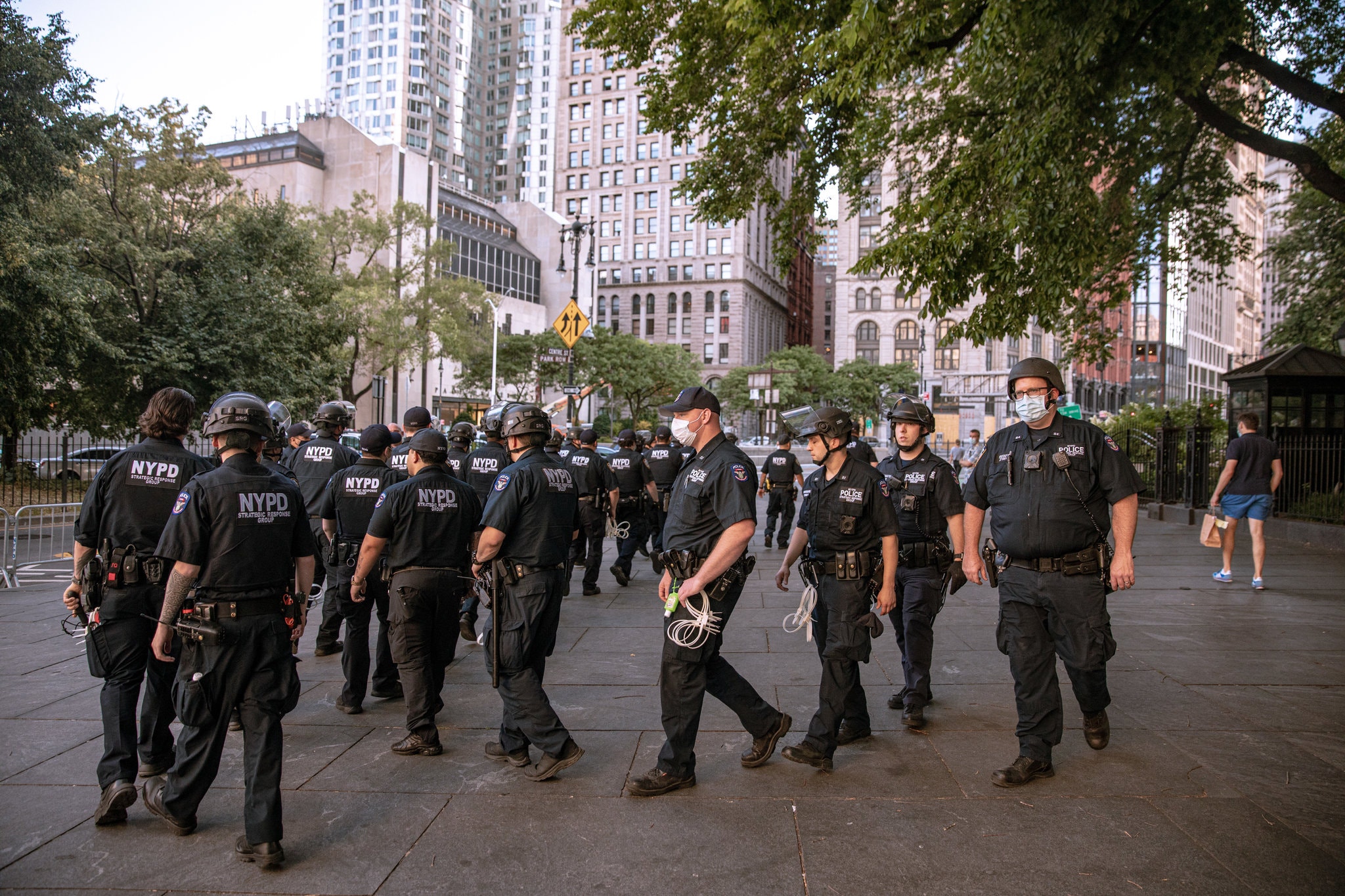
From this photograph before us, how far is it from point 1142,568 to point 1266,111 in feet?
28.3

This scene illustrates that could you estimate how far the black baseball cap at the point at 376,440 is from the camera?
5.76 metres

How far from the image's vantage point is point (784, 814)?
3822 mm

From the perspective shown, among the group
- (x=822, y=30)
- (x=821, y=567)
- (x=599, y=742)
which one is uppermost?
(x=822, y=30)

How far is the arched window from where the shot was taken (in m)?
98.8

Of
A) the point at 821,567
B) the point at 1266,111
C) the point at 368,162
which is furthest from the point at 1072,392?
the point at 821,567

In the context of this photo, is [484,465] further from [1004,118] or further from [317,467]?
[1004,118]

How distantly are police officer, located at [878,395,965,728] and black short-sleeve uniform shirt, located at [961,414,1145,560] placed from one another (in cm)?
60

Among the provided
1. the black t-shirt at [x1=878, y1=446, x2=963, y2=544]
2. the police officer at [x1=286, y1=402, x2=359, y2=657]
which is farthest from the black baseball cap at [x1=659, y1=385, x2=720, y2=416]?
the police officer at [x1=286, y1=402, x2=359, y2=657]

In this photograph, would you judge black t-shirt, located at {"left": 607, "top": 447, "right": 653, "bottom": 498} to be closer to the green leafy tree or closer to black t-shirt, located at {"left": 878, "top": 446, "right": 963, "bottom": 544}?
the green leafy tree

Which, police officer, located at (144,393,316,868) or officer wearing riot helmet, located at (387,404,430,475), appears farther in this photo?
officer wearing riot helmet, located at (387,404,430,475)

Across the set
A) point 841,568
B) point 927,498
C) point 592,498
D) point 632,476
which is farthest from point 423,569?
point 632,476

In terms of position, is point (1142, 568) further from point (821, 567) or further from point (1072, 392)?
point (1072, 392)

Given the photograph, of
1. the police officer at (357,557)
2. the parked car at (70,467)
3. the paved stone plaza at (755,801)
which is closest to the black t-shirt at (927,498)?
the paved stone plaza at (755,801)

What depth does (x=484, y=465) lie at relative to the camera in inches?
312
